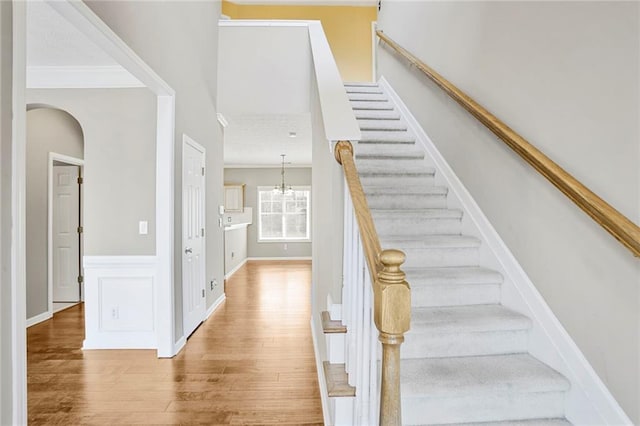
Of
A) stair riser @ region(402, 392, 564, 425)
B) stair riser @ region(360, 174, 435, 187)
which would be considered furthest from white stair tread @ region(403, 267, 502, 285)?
stair riser @ region(360, 174, 435, 187)

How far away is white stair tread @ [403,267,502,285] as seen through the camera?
2078 mm

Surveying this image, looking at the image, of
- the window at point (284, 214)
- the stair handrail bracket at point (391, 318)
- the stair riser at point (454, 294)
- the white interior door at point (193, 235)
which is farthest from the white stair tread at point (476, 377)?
the window at point (284, 214)

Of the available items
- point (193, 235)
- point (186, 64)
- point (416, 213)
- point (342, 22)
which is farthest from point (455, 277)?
point (342, 22)

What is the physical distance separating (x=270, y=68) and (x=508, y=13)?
3037 millimetres

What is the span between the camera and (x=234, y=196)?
9320 millimetres

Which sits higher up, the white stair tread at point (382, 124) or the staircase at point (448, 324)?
the white stair tread at point (382, 124)

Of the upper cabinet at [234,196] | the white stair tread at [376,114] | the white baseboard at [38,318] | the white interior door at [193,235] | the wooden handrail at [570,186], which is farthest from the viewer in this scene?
the upper cabinet at [234,196]

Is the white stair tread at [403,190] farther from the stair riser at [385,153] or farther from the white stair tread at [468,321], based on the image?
the white stair tread at [468,321]

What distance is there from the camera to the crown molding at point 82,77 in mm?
3247

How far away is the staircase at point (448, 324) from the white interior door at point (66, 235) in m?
4.13

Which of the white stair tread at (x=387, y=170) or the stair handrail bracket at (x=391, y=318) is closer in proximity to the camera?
the stair handrail bracket at (x=391, y=318)

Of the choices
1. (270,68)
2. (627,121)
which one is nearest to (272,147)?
(270,68)

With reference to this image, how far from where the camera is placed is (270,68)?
4488mm

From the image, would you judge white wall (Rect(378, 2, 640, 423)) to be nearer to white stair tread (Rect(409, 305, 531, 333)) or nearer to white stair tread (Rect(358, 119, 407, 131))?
white stair tread (Rect(409, 305, 531, 333))
